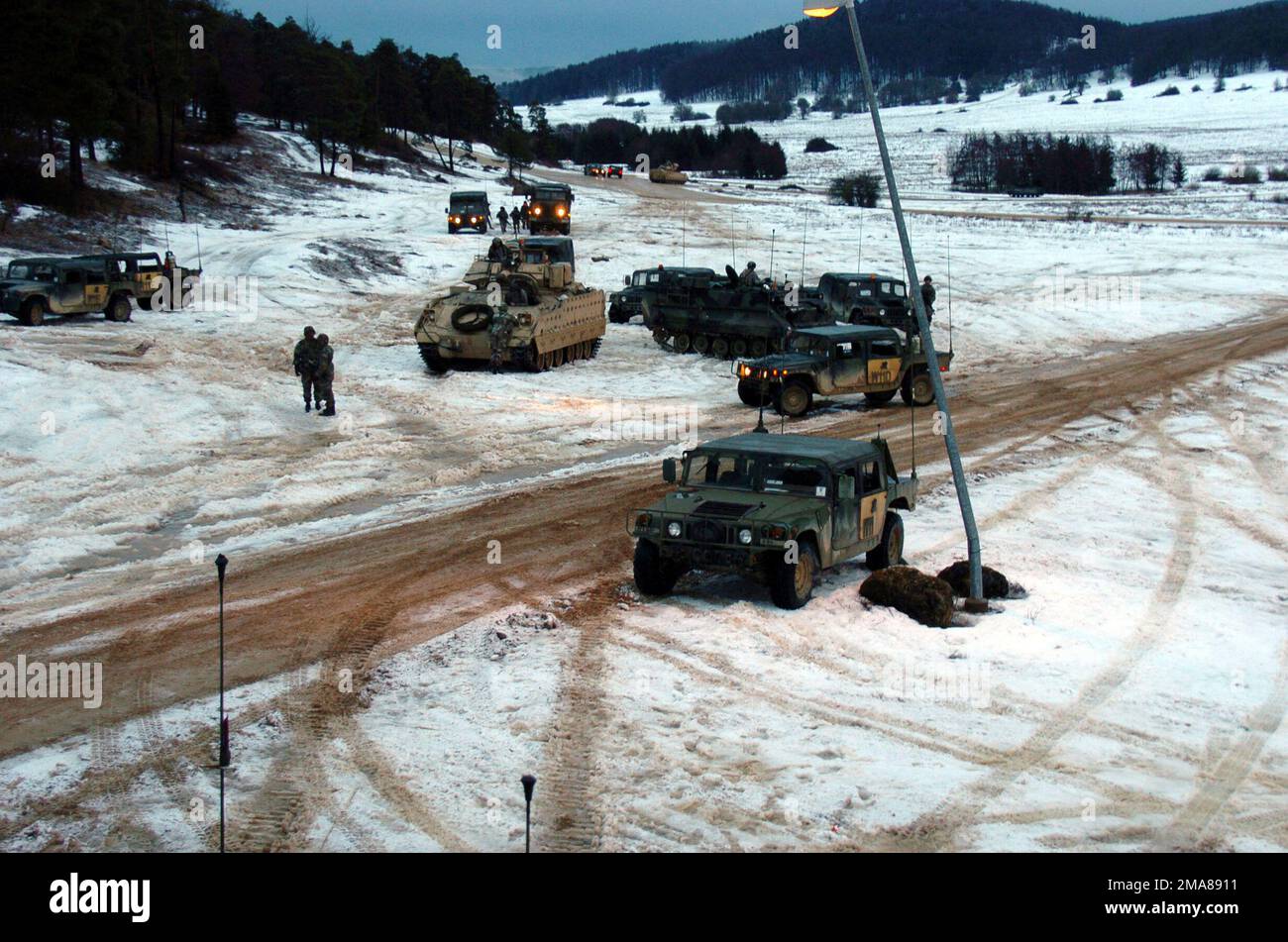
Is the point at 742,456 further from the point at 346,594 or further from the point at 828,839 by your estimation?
the point at 828,839

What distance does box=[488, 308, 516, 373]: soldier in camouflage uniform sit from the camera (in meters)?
28.2

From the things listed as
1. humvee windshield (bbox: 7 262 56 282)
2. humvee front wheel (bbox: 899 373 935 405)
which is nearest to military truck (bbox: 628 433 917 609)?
humvee front wheel (bbox: 899 373 935 405)

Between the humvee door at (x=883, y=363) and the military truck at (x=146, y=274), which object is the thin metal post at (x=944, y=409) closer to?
the humvee door at (x=883, y=363)

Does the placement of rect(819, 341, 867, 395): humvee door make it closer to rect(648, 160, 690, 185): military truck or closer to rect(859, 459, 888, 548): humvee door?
rect(859, 459, 888, 548): humvee door

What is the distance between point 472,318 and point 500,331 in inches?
29.2

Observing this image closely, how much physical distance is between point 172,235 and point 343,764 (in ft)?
125

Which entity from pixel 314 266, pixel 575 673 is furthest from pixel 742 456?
pixel 314 266

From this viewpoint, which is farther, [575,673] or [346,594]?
[346,594]

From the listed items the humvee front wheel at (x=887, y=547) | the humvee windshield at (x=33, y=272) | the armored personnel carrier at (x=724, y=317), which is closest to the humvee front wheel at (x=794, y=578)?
the humvee front wheel at (x=887, y=547)

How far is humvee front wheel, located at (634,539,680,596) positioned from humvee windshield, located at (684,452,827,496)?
0.87m

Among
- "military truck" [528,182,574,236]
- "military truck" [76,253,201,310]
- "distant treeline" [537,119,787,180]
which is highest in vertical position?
"distant treeline" [537,119,787,180]

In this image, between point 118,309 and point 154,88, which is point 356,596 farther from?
point 154,88
